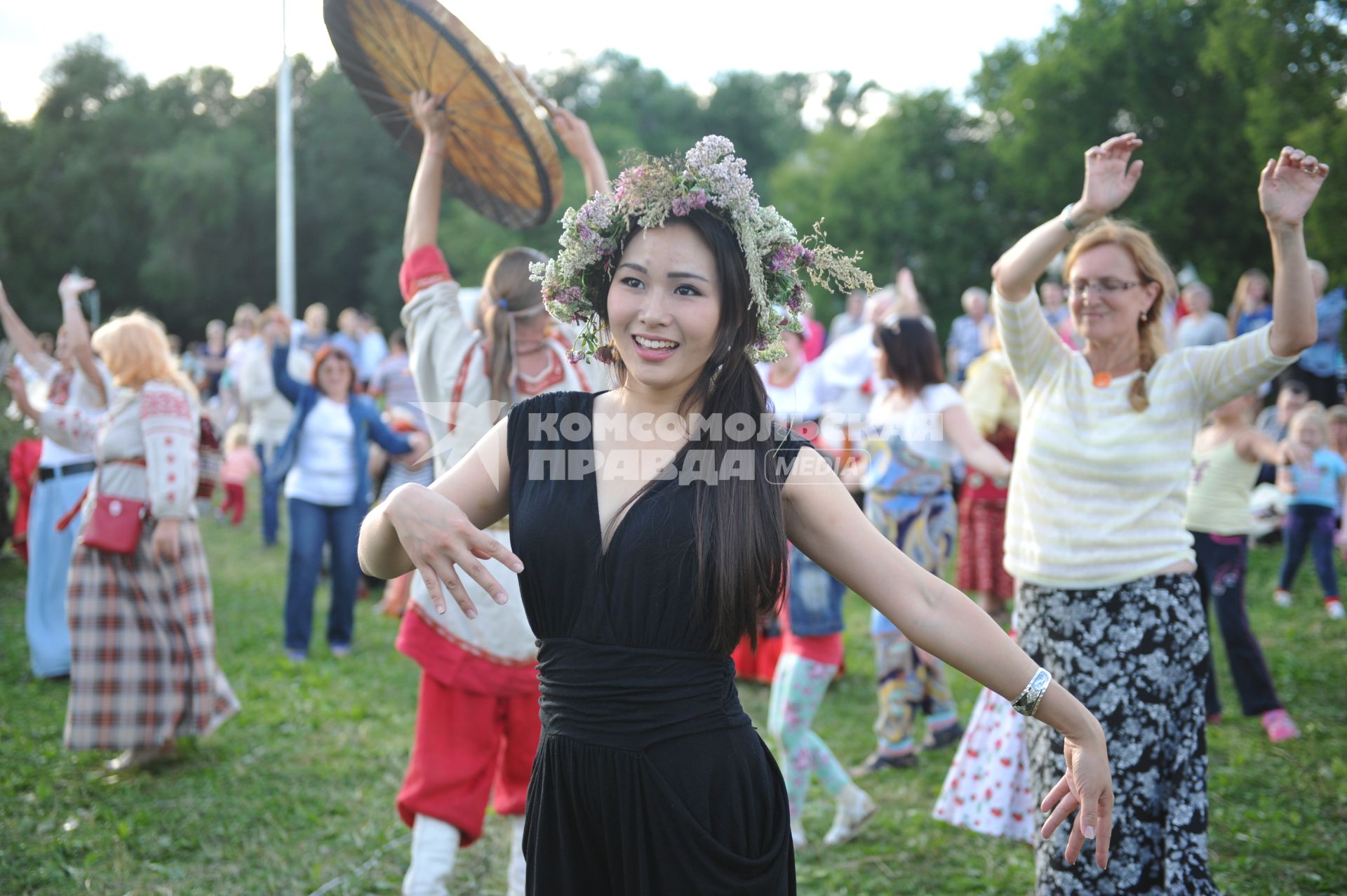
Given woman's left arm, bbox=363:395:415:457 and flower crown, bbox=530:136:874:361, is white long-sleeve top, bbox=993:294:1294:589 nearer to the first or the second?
flower crown, bbox=530:136:874:361

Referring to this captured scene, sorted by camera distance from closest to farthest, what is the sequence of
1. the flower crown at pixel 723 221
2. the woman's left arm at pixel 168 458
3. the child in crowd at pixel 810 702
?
1. the flower crown at pixel 723 221
2. the child in crowd at pixel 810 702
3. the woman's left arm at pixel 168 458

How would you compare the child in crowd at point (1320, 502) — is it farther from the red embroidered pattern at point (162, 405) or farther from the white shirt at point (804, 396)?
the red embroidered pattern at point (162, 405)

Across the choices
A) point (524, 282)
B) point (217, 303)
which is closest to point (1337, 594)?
point (524, 282)

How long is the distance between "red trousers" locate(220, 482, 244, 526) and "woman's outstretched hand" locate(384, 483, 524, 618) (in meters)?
12.3

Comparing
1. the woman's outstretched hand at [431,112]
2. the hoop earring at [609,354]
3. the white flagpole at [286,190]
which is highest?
the white flagpole at [286,190]

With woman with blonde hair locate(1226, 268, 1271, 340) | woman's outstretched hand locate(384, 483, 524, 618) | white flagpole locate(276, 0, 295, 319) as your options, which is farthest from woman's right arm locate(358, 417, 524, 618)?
white flagpole locate(276, 0, 295, 319)

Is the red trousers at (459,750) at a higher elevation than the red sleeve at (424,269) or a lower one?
lower

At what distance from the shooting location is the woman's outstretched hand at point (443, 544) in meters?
1.81

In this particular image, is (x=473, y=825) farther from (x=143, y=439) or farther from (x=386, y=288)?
(x=386, y=288)

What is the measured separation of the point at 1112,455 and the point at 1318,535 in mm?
6489

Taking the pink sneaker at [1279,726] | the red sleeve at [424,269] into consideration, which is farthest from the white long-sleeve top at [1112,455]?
the pink sneaker at [1279,726]

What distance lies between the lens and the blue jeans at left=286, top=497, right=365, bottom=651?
7.79 meters

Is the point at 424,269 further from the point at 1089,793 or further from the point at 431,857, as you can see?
the point at 1089,793

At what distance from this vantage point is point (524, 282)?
3.76m
